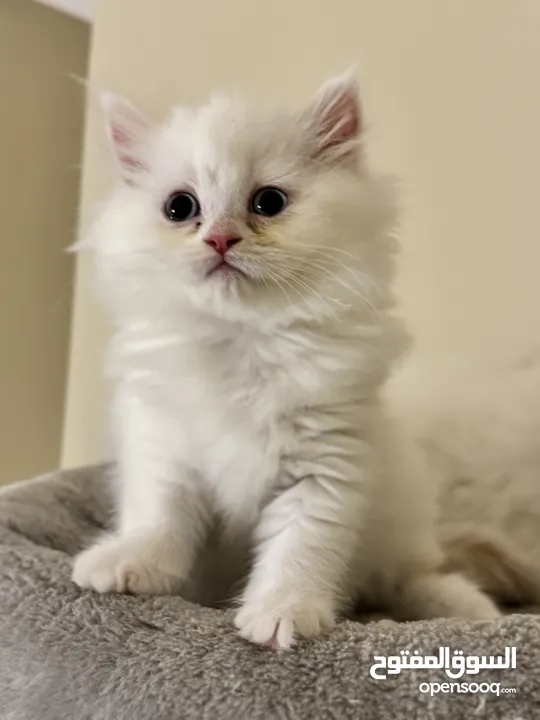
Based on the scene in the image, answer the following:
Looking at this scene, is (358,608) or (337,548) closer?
(337,548)

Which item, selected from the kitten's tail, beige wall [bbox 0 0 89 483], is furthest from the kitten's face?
beige wall [bbox 0 0 89 483]

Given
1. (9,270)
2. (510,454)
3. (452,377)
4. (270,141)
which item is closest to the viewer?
Result: (270,141)

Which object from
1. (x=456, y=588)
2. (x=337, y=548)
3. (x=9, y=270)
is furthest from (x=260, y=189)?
(x=9, y=270)

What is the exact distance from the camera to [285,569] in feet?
2.63

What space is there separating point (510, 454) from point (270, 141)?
2.19 ft

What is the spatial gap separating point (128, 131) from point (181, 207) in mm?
166

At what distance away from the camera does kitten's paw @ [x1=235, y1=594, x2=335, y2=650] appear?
2.25ft

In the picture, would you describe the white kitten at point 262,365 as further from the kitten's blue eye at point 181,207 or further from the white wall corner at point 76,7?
the white wall corner at point 76,7

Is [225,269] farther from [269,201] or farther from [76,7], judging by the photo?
[76,7]

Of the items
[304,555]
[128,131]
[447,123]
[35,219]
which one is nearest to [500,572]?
[304,555]

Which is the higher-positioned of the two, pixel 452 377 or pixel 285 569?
pixel 452 377

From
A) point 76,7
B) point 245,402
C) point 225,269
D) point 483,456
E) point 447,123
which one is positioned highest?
point 76,7

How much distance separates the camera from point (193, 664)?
26.8 inches

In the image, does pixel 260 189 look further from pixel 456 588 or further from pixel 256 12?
pixel 256 12
